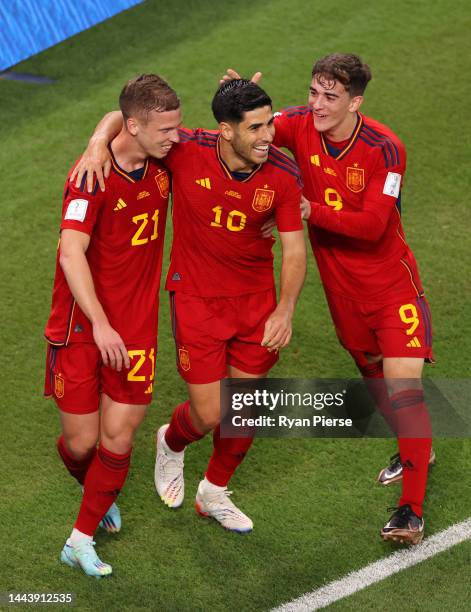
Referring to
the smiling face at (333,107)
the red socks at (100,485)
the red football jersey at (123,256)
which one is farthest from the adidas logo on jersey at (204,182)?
the red socks at (100,485)

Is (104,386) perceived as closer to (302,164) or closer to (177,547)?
(177,547)

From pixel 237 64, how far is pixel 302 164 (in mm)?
5393

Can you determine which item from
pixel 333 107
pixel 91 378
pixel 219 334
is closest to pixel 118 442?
pixel 91 378

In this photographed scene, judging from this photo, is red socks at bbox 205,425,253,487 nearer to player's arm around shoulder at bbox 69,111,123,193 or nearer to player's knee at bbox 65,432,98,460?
player's knee at bbox 65,432,98,460

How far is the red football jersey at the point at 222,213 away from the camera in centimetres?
525

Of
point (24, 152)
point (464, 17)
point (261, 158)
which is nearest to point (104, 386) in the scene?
point (261, 158)

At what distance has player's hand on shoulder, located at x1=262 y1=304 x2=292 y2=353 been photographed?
515 centimetres

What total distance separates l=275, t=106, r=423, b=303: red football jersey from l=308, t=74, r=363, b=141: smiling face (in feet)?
0.18

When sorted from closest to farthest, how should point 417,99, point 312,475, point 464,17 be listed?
1. point 312,475
2. point 417,99
3. point 464,17

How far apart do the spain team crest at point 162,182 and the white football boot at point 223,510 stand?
1518 mm

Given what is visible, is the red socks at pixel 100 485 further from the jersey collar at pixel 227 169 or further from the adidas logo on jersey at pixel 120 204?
the jersey collar at pixel 227 169

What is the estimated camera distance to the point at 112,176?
504 cm

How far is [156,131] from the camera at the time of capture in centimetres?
497

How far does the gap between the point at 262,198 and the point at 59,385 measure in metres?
1.26
